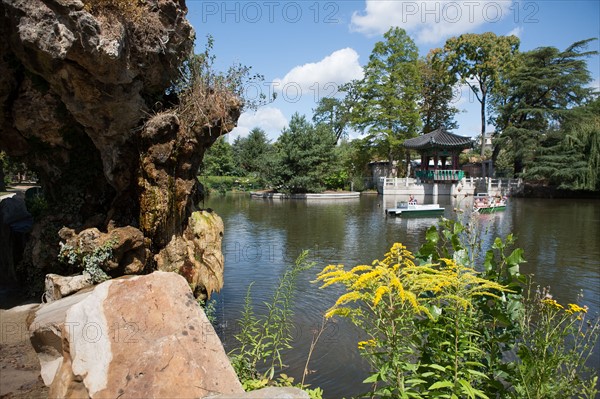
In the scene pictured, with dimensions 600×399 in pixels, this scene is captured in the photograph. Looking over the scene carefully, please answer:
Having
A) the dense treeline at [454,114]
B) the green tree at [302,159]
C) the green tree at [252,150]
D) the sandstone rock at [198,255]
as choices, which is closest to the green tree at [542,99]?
the dense treeline at [454,114]

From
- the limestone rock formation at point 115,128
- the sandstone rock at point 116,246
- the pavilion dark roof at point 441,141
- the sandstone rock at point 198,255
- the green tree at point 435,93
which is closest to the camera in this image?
the limestone rock formation at point 115,128

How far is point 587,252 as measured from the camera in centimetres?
1331

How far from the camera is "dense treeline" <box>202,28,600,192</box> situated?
3456cm

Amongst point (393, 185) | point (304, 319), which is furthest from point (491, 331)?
point (393, 185)

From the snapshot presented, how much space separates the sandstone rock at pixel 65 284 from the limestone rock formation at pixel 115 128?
0.38 meters

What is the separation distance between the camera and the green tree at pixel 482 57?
130ft

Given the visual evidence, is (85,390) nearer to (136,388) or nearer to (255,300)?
(136,388)

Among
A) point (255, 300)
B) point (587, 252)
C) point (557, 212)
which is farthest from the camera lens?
point (557, 212)

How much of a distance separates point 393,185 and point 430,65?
17046 millimetres

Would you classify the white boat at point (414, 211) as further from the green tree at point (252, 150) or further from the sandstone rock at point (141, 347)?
the green tree at point (252, 150)

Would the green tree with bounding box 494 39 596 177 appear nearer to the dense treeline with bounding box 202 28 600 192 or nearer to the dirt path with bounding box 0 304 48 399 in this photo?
the dense treeline with bounding box 202 28 600 192

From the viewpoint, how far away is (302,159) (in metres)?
35.3

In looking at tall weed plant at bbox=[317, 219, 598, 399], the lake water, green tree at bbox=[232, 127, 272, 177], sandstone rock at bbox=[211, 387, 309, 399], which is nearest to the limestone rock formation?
the lake water

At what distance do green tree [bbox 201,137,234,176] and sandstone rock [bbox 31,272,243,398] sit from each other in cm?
4213
